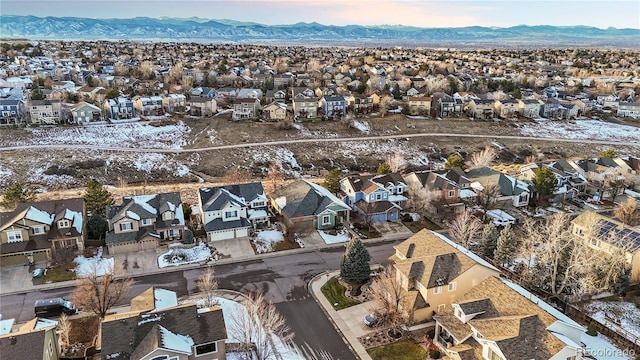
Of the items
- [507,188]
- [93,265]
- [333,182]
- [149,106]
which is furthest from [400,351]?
[149,106]

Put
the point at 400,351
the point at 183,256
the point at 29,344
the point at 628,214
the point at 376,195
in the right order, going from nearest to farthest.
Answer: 1. the point at 29,344
2. the point at 400,351
3. the point at 183,256
4. the point at 628,214
5. the point at 376,195

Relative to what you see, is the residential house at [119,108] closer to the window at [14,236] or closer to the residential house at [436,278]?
the window at [14,236]

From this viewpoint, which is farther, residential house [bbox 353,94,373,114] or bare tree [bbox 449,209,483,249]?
residential house [bbox 353,94,373,114]

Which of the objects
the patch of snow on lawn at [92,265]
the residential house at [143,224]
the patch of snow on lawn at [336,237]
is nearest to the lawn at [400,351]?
the patch of snow on lawn at [336,237]

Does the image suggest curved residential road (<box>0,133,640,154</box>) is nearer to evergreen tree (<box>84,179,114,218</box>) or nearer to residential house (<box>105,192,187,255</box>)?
evergreen tree (<box>84,179,114,218</box>)

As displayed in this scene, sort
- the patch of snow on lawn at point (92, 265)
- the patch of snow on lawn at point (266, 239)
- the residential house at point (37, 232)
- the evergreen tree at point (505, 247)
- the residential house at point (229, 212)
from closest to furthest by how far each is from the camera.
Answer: the patch of snow on lawn at point (92, 265) < the evergreen tree at point (505, 247) < the residential house at point (37, 232) < the patch of snow on lawn at point (266, 239) < the residential house at point (229, 212)

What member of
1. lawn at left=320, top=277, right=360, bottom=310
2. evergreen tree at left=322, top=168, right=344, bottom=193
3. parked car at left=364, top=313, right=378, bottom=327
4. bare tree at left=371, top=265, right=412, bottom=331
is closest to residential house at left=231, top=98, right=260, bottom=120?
evergreen tree at left=322, top=168, right=344, bottom=193

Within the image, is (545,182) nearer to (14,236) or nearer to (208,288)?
(208,288)
